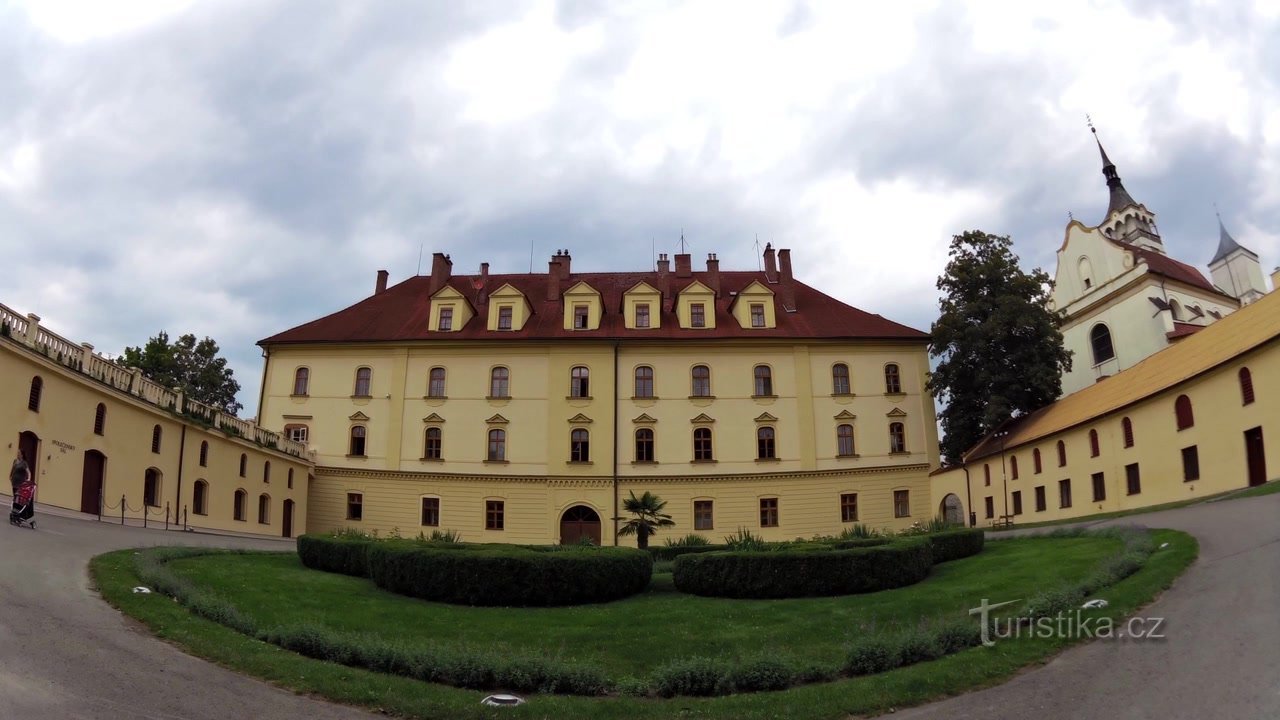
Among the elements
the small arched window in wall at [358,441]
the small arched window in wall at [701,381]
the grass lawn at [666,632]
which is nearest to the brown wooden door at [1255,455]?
the grass lawn at [666,632]

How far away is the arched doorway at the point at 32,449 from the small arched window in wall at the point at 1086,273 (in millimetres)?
66865

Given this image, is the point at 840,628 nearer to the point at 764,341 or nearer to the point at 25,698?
the point at 25,698

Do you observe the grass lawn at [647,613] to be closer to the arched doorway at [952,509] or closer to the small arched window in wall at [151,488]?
the small arched window in wall at [151,488]

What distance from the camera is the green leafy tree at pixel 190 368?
59938mm

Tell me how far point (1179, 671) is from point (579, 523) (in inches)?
1420

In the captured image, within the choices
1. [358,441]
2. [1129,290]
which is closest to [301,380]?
[358,441]

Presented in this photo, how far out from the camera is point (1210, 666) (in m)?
10.8

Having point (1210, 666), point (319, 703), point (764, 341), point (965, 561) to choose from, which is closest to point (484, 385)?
point (764, 341)

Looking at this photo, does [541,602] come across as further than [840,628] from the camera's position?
Yes

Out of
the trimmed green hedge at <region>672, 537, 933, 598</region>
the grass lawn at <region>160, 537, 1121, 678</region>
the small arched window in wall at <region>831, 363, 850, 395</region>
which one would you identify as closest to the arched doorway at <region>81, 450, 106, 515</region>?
the grass lawn at <region>160, 537, 1121, 678</region>

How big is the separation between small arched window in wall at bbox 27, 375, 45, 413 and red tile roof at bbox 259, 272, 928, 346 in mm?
19110

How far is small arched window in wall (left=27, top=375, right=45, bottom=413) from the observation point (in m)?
27.9

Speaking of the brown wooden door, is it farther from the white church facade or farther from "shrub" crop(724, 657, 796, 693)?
the white church facade

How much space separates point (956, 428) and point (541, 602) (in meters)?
30.8
